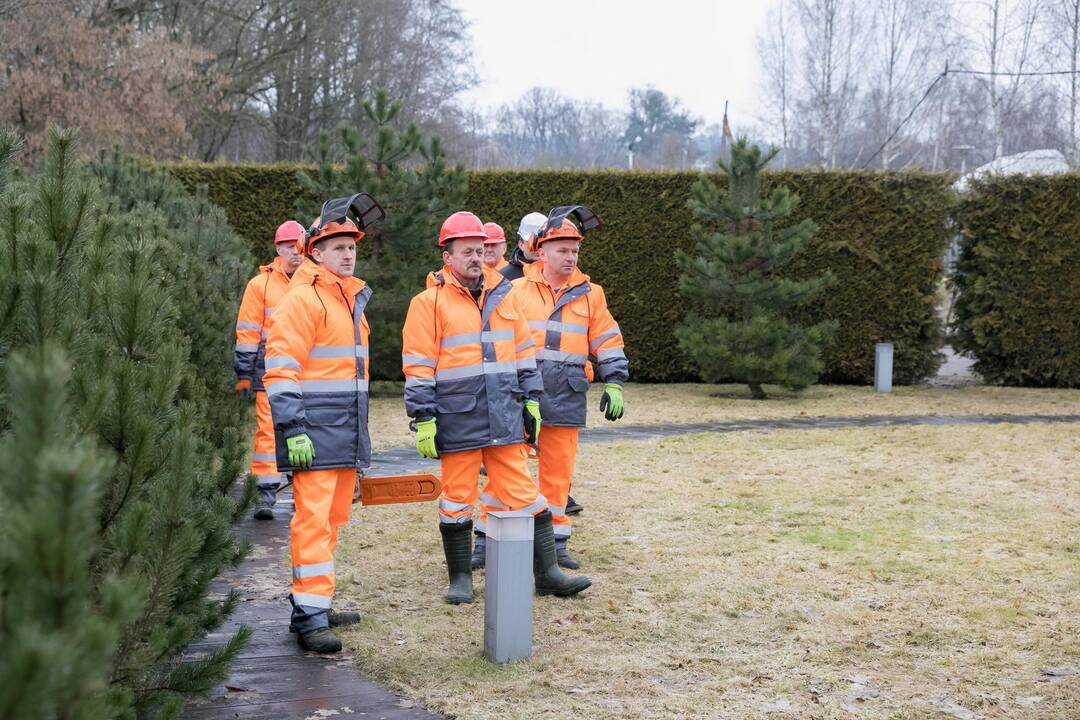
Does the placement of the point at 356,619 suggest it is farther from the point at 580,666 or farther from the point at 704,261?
the point at 704,261

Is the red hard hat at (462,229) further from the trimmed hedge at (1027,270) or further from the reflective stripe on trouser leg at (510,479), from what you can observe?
the trimmed hedge at (1027,270)

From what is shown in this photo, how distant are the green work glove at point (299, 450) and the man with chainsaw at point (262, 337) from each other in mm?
3019

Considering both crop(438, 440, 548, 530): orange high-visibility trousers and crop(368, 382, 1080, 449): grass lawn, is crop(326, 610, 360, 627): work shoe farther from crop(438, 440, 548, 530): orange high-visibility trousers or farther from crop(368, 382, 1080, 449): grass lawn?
crop(368, 382, 1080, 449): grass lawn

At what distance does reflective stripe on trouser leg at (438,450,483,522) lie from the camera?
5676 mm

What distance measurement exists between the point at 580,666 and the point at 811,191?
13.2m

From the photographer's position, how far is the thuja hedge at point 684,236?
53.6ft

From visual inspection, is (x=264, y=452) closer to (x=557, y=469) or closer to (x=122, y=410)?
(x=557, y=469)

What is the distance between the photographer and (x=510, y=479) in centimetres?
560

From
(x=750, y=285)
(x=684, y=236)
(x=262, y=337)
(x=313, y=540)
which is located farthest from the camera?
(x=684, y=236)

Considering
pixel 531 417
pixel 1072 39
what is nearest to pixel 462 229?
pixel 531 417

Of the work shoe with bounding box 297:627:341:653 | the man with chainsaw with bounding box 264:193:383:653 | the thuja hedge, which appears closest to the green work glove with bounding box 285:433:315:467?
the man with chainsaw with bounding box 264:193:383:653

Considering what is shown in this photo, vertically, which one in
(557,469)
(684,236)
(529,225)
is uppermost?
(684,236)

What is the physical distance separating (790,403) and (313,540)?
1080 cm

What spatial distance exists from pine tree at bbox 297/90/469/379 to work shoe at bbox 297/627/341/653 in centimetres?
912
